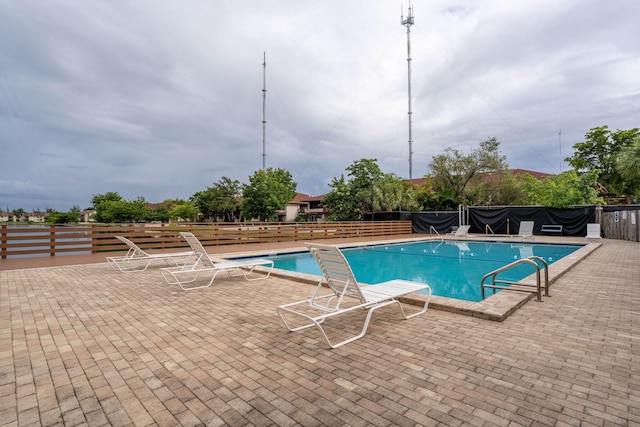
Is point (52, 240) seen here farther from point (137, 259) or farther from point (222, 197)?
point (222, 197)

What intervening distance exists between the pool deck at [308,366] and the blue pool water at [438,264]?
306 centimetres

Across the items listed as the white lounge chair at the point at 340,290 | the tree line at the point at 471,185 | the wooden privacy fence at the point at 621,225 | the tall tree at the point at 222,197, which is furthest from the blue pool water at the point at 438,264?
the tall tree at the point at 222,197

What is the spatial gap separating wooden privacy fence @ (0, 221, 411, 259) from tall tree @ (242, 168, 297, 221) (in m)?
17.6

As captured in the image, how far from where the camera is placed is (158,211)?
2240 inches

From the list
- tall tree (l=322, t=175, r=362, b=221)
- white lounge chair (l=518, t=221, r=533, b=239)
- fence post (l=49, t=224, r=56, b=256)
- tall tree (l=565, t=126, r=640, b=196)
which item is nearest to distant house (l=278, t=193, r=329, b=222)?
tall tree (l=322, t=175, r=362, b=221)

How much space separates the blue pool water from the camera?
7.28 meters

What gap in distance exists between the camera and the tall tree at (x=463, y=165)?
82.8ft

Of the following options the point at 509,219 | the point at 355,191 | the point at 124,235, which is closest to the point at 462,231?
the point at 509,219

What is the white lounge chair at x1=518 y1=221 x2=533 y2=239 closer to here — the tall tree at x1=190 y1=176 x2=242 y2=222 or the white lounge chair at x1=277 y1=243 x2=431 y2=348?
the white lounge chair at x1=277 y1=243 x2=431 y2=348

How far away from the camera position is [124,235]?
33.8 feet

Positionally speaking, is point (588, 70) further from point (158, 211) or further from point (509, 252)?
point (158, 211)

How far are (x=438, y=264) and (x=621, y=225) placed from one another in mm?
10716

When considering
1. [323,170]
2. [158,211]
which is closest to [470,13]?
[323,170]

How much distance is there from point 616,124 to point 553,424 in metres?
39.9
